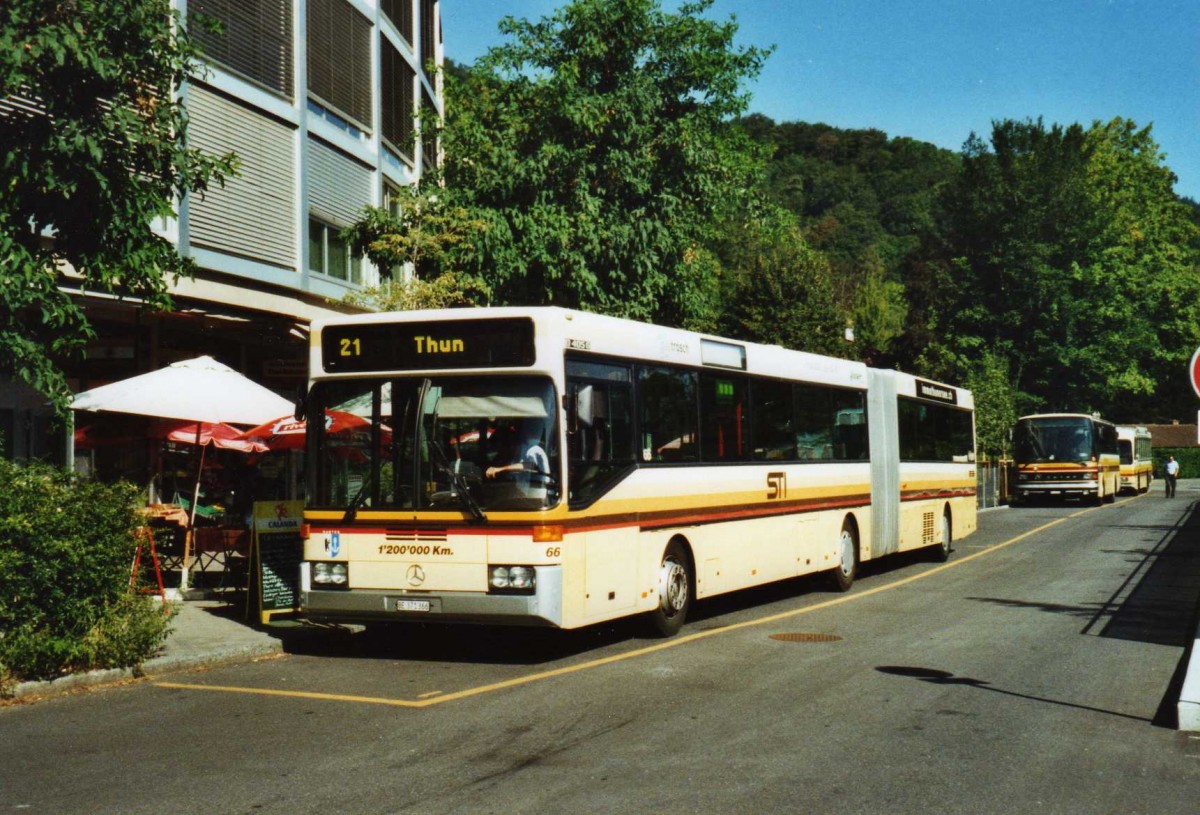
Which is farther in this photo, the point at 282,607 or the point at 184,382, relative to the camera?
the point at 184,382

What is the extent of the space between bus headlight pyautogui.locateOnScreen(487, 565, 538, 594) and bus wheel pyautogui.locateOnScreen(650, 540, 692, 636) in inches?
88.8

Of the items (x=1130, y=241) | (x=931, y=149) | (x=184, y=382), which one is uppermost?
(x=931, y=149)

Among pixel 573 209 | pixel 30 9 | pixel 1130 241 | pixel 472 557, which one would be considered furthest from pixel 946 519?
pixel 1130 241

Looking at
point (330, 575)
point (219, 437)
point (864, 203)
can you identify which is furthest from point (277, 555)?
point (864, 203)

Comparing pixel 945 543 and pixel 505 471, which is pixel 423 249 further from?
pixel 505 471

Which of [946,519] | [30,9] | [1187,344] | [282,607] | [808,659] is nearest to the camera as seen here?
[30,9]

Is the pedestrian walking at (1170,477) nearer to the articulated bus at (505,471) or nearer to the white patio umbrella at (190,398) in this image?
the articulated bus at (505,471)

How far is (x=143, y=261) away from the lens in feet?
38.2

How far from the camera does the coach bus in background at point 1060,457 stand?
1783 inches

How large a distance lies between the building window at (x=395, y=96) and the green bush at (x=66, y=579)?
19.7 meters

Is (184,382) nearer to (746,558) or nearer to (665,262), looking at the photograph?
(746,558)

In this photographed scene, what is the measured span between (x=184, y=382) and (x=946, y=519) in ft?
45.3

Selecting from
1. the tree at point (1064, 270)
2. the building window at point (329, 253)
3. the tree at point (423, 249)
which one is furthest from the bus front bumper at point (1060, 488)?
the tree at point (423, 249)

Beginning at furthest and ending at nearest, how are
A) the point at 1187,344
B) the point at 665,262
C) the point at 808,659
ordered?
1. the point at 1187,344
2. the point at 665,262
3. the point at 808,659
